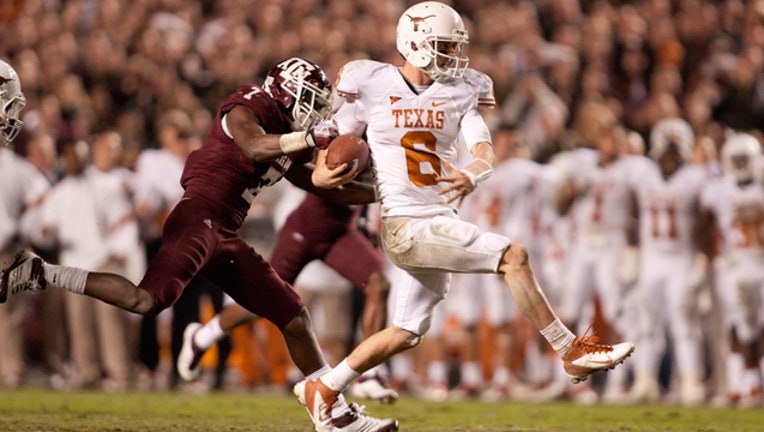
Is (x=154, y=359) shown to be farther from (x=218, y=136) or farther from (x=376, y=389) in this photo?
(x=218, y=136)

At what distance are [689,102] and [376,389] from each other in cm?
569

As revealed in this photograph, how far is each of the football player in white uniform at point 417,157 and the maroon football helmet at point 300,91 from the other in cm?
12

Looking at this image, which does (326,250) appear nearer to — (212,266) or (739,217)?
(212,266)

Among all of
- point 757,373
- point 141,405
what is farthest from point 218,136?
point 757,373

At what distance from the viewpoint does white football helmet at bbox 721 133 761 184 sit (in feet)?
33.5

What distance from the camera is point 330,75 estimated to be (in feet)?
39.4

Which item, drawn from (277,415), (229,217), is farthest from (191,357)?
(229,217)

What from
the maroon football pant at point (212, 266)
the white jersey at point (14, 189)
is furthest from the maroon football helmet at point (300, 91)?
the white jersey at point (14, 189)

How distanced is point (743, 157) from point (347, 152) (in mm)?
4891

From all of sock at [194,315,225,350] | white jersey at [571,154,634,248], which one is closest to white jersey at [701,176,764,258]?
white jersey at [571,154,634,248]

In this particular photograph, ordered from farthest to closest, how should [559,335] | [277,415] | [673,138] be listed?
[673,138], [277,415], [559,335]

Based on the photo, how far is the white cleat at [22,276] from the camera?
6.24 metres

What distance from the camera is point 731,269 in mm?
10336

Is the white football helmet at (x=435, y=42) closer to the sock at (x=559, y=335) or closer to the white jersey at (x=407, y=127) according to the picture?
the white jersey at (x=407, y=127)
